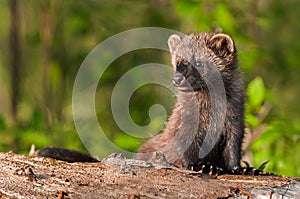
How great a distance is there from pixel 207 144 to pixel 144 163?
5.48 ft

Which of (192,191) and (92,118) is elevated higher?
(92,118)

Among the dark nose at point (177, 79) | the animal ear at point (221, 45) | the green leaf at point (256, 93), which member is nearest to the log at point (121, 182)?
the dark nose at point (177, 79)

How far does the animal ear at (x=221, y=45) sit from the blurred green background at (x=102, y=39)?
1794 millimetres

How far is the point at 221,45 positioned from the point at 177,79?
936mm

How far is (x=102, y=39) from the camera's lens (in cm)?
1334

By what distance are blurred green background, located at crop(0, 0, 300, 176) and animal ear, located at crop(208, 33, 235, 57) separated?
1.79 meters

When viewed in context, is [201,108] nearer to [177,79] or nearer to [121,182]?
[177,79]

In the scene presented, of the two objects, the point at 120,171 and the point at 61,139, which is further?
the point at 61,139

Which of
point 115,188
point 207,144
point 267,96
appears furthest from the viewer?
point 267,96

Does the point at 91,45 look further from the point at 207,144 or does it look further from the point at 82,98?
the point at 207,144

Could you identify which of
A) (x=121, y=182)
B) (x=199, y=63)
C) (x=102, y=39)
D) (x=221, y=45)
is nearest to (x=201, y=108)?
(x=199, y=63)

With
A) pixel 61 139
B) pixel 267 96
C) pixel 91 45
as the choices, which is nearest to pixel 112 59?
pixel 91 45

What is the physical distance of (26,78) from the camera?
1372 cm

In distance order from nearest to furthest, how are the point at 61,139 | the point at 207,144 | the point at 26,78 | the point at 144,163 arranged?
1. the point at 144,163
2. the point at 207,144
3. the point at 61,139
4. the point at 26,78
